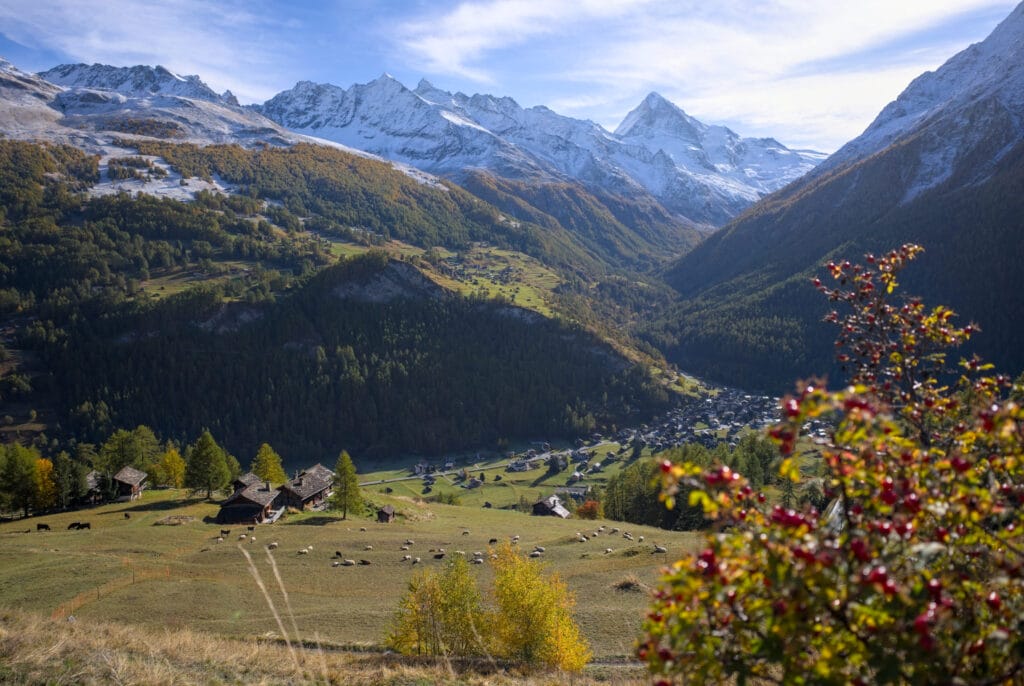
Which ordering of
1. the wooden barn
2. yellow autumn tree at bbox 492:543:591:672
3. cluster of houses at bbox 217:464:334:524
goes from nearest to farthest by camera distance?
yellow autumn tree at bbox 492:543:591:672
cluster of houses at bbox 217:464:334:524
the wooden barn

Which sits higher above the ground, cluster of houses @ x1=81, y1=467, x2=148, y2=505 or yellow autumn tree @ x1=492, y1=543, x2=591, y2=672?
yellow autumn tree @ x1=492, y1=543, x2=591, y2=672

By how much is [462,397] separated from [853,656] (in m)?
193

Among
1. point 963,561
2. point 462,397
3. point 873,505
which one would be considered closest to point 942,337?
point 963,561

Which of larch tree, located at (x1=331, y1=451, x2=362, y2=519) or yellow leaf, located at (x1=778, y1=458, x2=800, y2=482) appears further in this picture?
larch tree, located at (x1=331, y1=451, x2=362, y2=519)

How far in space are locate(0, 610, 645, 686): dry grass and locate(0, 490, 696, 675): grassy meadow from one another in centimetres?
397

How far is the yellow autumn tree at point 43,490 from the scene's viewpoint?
7325 centimetres

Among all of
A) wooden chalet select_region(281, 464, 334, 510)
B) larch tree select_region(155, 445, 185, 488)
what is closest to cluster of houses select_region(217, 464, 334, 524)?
wooden chalet select_region(281, 464, 334, 510)

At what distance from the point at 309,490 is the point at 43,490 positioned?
1289 inches

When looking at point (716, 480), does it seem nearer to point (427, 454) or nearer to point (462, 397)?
point (427, 454)

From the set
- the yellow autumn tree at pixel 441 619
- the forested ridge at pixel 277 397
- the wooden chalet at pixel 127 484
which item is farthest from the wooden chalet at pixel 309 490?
the forested ridge at pixel 277 397

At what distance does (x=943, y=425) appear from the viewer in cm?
869

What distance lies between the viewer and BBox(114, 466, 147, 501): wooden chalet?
3066 inches

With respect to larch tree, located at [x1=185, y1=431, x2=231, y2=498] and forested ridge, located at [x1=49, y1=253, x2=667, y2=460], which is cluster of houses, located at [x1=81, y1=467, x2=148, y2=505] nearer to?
larch tree, located at [x1=185, y1=431, x2=231, y2=498]

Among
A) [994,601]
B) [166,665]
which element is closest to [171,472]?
[166,665]
